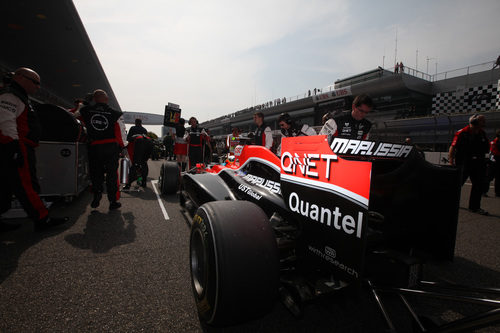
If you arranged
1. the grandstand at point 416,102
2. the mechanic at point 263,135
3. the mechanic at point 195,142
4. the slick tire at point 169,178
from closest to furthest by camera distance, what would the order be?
the mechanic at point 263,135
the slick tire at point 169,178
the mechanic at point 195,142
the grandstand at point 416,102

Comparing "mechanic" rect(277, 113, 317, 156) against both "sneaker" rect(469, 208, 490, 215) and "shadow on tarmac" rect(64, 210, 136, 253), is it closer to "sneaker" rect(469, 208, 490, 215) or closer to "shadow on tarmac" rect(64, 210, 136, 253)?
"shadow on tarmac" rect(64, 210, 136, 253)

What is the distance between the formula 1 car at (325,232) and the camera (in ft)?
3.78

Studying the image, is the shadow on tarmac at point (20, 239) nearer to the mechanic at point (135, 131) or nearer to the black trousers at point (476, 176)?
the mechanic at point (135, 131)

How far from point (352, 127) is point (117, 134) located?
10.6 feet

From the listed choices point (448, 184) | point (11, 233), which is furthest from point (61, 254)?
point (448, 184)

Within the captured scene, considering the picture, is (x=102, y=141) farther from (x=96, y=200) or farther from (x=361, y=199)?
(x=361, y=199)

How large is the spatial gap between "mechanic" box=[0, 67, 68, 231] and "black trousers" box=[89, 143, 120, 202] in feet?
2.57

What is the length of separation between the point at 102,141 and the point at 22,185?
113cm

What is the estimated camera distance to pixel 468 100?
18312 millimetres

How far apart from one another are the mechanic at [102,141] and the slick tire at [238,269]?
292 cm

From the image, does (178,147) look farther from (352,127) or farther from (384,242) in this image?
(384,242)

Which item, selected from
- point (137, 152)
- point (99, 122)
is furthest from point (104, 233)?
point (137, 152)

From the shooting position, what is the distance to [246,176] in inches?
91.9

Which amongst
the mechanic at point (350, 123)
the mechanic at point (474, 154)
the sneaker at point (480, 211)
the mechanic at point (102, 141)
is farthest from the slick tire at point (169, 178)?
the sneaker at point (480, 211)
